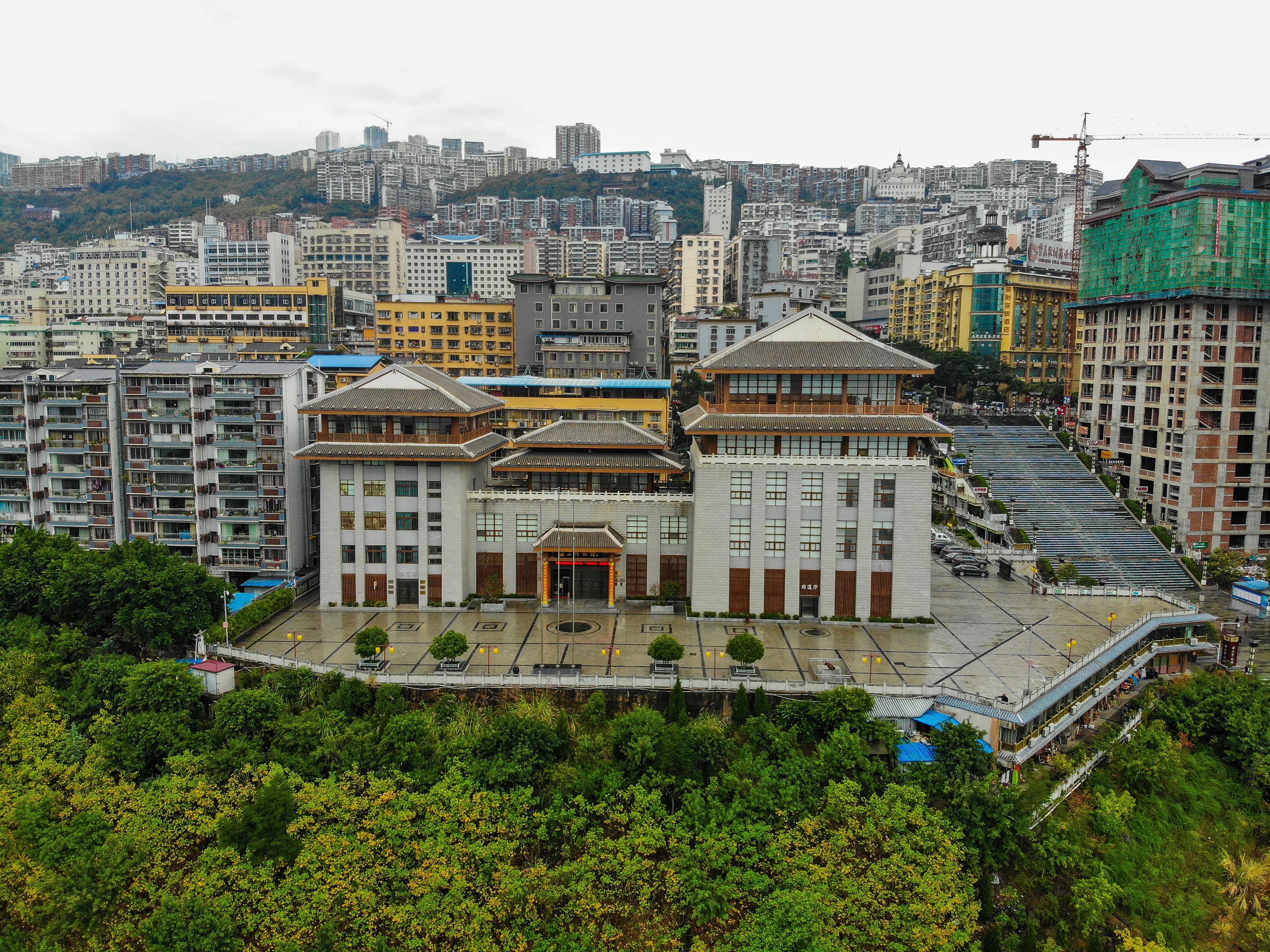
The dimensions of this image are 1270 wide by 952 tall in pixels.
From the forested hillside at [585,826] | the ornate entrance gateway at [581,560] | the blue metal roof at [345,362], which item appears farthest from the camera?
the blue metal roof at [345,362]

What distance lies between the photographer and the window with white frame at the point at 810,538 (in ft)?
145

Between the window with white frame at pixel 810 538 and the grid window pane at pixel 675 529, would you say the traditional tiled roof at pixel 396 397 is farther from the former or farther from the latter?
the window with white frame at pixel 810 538

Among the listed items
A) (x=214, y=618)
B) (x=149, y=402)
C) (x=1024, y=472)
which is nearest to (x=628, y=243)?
(x=1024, y=472)

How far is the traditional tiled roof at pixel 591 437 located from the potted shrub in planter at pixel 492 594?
767 cm

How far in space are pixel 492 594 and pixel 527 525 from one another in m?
4.14

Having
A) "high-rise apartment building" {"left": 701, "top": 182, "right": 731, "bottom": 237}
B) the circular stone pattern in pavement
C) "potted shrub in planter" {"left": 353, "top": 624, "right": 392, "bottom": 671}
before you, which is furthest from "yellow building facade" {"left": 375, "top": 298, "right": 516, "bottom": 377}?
"high-rise apartment building" {"left": 701, "top": 182, "right": 731, "bottom": 237}

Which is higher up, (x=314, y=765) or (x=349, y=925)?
(x=314, y=765)

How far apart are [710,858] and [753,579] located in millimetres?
19588

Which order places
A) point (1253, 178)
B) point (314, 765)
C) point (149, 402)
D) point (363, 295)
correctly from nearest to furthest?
point (314, 765) → point (149, 402) → point (1253, 178) → point (363, 295)

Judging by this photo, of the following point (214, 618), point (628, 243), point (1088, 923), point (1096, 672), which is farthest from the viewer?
point (628, 243)

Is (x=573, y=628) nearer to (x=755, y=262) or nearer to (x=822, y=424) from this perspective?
(x=822, y=424)

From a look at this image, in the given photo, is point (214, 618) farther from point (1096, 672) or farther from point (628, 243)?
point (628, 243)

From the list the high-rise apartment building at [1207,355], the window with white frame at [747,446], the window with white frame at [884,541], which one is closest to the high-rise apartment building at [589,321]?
the window with white frame at [747,446]

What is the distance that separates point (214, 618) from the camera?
43156mm
